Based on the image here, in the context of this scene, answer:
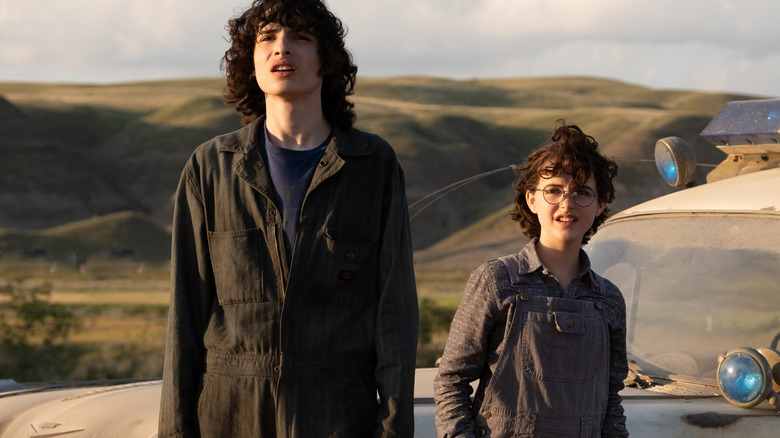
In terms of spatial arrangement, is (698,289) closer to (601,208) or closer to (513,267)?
(601,208)

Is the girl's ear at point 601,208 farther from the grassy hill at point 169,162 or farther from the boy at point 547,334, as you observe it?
the grassy hill at point 169,162

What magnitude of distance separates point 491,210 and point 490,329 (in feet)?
175

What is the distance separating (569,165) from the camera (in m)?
3.11

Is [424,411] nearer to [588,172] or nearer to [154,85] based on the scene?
[588,172]

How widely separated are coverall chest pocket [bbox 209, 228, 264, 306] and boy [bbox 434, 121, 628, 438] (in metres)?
0.55

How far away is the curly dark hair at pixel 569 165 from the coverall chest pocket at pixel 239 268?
0.79 m

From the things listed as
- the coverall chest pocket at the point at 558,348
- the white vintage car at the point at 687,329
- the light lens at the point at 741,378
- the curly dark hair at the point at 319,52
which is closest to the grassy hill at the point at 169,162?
the white vintage car at the point at 687,329

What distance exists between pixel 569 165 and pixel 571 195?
0.26 feet

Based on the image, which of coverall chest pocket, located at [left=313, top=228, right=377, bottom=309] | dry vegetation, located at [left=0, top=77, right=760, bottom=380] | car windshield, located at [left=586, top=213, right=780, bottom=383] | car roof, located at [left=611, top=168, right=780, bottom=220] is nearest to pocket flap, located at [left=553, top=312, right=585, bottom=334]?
coverall chest pocket, located at [left=313, top=228, right=377, bottom=309]

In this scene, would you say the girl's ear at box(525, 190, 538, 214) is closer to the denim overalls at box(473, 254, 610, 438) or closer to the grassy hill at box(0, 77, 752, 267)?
the denim overalls at box(473, 254, 610, 438)

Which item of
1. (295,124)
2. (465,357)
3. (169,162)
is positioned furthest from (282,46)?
(169,162)

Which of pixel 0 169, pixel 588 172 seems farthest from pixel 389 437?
pixel 0 169

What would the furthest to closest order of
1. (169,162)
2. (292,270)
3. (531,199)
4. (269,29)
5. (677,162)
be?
(169,162) → (677,162) → (531,199) → (269,29) → (292,270)

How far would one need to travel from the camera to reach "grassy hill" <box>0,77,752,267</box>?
1876 inches
